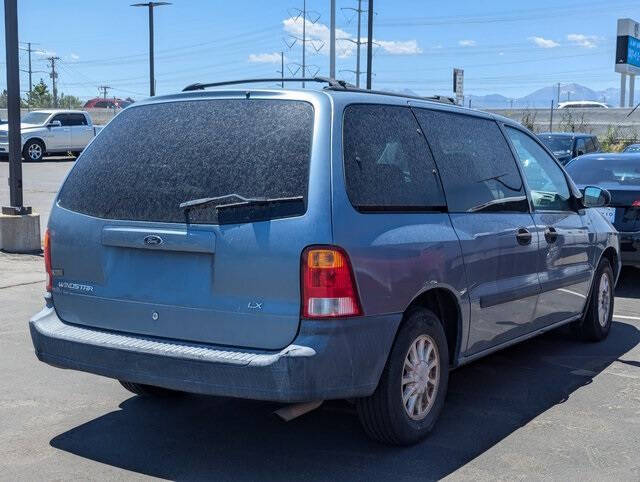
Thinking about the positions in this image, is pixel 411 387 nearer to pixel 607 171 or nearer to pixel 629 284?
pixel 629 284

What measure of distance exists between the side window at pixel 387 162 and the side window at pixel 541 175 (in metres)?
1.39

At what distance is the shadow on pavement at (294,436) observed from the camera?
427cm

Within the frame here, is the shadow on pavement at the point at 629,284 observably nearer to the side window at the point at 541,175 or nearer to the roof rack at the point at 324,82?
the side window at the point at 541,175

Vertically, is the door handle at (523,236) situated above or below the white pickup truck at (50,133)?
below

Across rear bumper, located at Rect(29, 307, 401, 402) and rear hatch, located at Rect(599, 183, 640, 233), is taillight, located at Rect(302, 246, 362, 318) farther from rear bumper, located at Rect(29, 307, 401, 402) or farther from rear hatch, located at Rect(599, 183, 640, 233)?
rear hatch, located at Rect(599, 183, 640, 233)

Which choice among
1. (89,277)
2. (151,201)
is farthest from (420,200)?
(89,277)

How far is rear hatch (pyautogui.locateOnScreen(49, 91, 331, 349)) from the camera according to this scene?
3949 mm

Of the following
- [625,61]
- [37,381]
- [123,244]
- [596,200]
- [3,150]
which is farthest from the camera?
[625,61]

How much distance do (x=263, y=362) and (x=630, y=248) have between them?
249 inches

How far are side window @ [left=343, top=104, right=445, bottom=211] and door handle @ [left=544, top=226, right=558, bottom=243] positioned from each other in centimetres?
138

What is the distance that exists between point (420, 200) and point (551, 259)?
1.71 metres

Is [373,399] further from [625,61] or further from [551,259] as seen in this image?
[625,61]

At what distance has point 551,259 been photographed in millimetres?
5918

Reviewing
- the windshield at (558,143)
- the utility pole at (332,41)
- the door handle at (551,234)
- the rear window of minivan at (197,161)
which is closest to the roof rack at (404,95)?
the rear window of minivan at (197,161)
